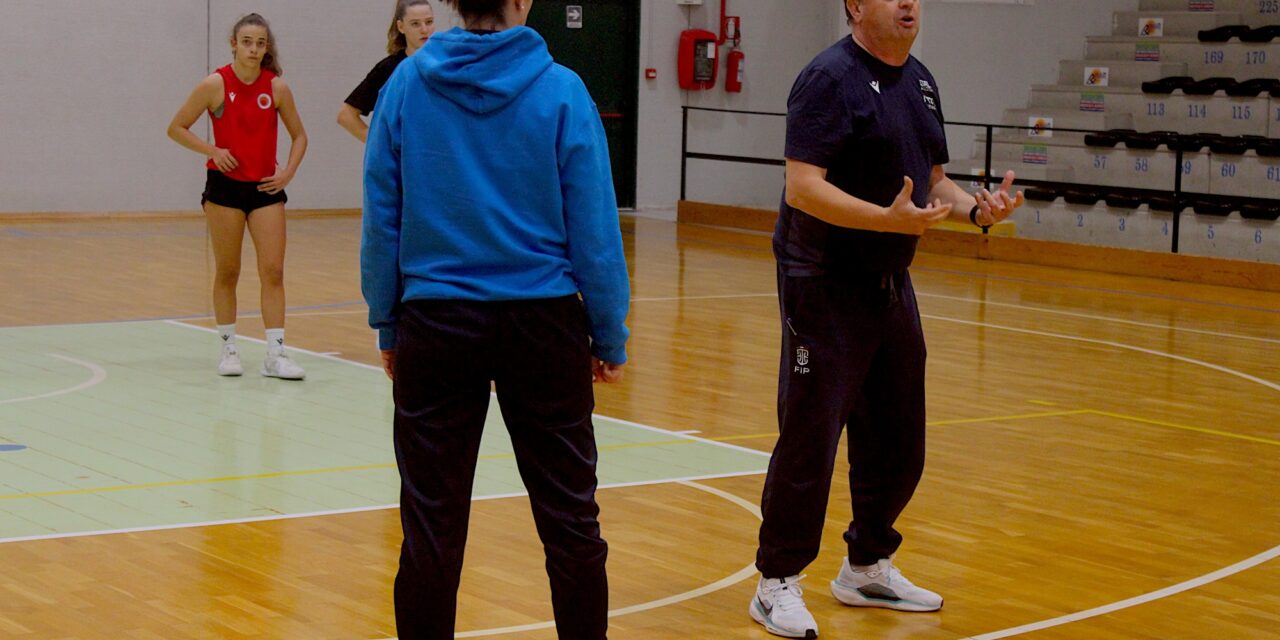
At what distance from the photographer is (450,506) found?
3.17m

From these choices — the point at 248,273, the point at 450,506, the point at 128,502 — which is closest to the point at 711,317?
the point at 248,273

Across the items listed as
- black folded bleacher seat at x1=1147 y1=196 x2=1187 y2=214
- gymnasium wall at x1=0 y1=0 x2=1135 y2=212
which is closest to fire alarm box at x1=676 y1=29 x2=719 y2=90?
gymnasium wall at x1=0 y1=0 x2=1135 y2=212

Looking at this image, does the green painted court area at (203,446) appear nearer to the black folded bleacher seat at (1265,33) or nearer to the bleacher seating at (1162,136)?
the bleacher seating at (1162,136)

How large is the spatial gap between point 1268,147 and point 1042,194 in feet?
6.61

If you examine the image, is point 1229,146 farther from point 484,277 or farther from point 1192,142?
point 484,277

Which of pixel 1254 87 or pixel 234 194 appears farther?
pixel 1254 87

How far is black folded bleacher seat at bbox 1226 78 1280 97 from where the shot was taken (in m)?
15.0

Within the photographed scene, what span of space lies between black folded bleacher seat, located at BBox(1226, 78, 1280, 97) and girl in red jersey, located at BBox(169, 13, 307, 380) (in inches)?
398

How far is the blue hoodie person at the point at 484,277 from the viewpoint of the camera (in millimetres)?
→ 3062

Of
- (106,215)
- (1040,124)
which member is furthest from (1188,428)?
(106,215)

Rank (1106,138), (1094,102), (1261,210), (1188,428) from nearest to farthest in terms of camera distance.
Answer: (1188,428)
(1261,210)
(1106,138)
(1094,102)

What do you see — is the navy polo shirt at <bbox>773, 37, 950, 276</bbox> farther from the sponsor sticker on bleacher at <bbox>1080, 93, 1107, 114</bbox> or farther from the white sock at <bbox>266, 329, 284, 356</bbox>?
the sponsor sticker on bleacher at <bbox>1080, 93, 1107, 114</bbox>

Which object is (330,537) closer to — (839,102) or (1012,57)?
(839,102)

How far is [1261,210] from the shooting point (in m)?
12.8
